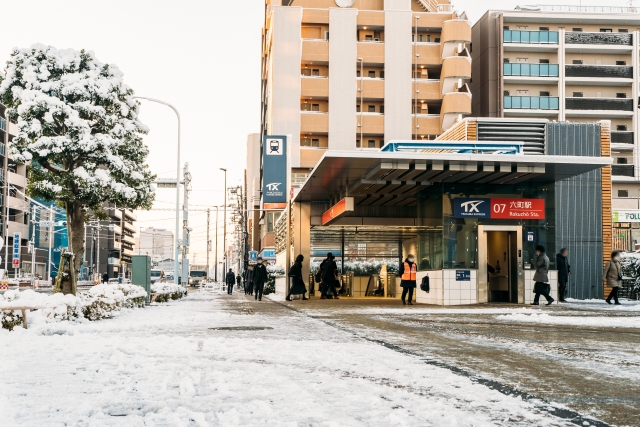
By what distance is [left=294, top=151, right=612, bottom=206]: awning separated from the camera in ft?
62.7

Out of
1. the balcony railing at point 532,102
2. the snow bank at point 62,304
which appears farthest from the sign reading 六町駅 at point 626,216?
the snow bank at point 62,304

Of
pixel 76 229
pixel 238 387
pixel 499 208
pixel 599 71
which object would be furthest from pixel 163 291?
pixel 599 71

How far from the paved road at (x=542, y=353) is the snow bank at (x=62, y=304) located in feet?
15.1

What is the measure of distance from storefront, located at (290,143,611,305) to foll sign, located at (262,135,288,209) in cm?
305

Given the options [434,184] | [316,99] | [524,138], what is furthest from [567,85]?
[434,184]

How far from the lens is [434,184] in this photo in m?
22.8

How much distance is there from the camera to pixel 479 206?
22.2 m

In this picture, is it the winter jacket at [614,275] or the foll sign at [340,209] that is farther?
the foll sign at [340,209]

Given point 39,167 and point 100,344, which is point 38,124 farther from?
point 100,344

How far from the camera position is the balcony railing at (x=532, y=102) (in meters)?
59.2

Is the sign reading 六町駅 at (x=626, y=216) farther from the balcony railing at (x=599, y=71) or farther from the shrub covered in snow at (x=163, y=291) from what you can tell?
the shrub covered in snow at (x=163, y=291)

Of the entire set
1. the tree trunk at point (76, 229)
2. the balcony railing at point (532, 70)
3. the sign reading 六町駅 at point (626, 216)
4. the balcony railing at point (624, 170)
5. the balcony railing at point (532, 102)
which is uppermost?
the balcony railing at point (532, 70)

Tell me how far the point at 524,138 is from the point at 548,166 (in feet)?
21.6

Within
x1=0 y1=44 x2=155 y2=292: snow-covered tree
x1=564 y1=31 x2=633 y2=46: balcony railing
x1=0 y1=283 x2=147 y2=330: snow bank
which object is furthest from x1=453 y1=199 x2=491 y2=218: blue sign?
x1=564 y1=31 x2=633 y2=46: balcony railing
